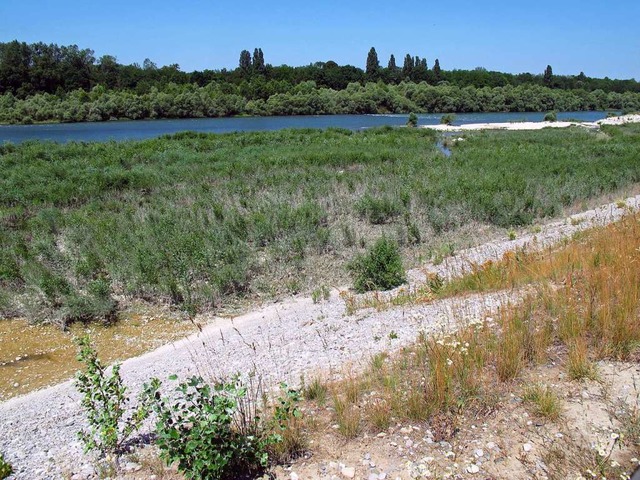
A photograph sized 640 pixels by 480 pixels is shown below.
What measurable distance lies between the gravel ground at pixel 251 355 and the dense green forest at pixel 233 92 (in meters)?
92.0

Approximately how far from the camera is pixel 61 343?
32.0 ft

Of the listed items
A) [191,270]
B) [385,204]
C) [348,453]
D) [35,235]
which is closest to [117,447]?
[348,453]

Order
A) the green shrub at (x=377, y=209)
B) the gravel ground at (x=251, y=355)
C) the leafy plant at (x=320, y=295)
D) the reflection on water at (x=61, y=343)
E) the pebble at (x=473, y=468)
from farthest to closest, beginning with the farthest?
the green shrub at (x=377, y=209), the leafy plant at (x=320, y=295), the reflection on water at (x=61, y=343), the gravel ground at (x=251, y=355), the pebble at (x=473, y=468)

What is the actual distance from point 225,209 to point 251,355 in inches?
417

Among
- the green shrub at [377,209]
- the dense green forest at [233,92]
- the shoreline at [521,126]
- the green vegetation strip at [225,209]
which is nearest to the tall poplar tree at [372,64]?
the dense green forest at [233,92]

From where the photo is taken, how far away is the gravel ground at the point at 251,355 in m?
5.41

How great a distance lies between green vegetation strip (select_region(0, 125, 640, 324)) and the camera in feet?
38.4

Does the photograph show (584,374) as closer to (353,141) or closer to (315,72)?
(353,141)

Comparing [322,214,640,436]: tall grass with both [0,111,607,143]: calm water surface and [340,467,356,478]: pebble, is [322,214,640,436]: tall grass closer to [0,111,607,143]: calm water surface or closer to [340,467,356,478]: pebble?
[340,467,356,478]: pebble

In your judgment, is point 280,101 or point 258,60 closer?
point 280,101

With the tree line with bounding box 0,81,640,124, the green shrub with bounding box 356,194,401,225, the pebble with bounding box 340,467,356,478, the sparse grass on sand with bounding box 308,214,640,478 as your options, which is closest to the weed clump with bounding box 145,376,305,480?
the pebble with bounding box 340,467,356,478

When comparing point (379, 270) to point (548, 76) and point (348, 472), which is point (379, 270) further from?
point (548, 76)

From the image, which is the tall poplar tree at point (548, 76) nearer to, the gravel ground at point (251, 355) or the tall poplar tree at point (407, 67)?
the tall poplar tree at point (407, 67)

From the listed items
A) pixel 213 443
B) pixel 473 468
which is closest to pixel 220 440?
pixel 213 443
